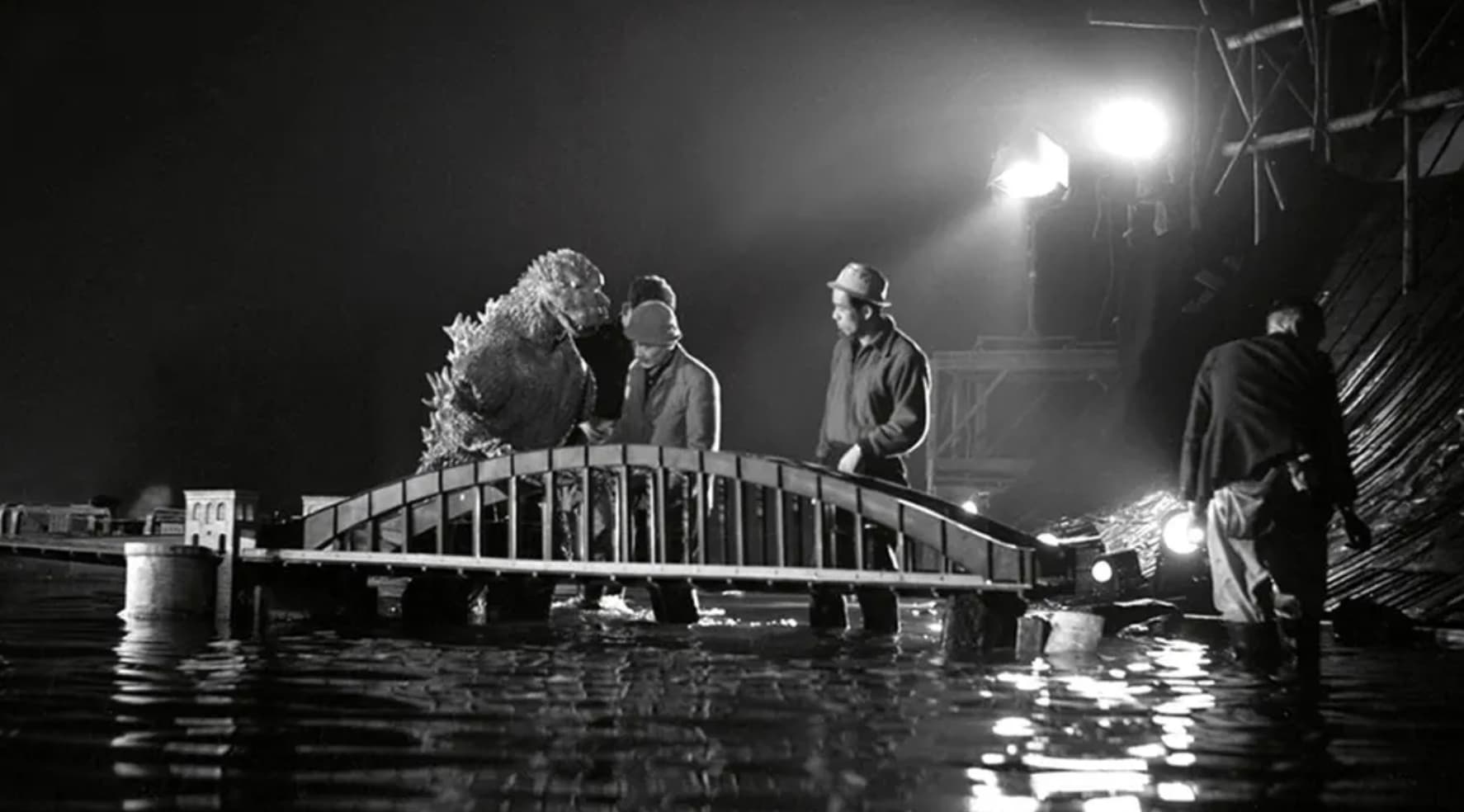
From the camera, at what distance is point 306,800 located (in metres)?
3.59

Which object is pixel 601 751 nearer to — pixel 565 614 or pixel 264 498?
pixel 565 614

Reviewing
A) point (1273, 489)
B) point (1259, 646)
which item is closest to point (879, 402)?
point (1273, 489)

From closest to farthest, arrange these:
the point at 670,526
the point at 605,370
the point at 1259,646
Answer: the point at 1259,646 → the point at 670,526 → the point at 605,370

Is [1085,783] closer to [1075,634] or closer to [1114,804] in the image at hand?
[1114,804]

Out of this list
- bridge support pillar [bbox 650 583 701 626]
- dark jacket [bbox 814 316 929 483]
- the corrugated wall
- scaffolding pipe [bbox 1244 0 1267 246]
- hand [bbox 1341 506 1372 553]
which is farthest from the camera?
scaffolding pipe [bbox 1244 0 1267 246]

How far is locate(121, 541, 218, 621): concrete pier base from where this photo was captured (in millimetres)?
10797

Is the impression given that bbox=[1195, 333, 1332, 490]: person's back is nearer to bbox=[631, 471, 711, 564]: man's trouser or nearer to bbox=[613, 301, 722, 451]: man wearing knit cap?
bbox=[631, 471, 711, 564]: man's trouser

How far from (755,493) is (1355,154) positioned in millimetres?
10864

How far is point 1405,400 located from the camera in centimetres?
1234

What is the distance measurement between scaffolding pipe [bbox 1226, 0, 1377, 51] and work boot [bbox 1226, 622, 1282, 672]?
964 centimetres

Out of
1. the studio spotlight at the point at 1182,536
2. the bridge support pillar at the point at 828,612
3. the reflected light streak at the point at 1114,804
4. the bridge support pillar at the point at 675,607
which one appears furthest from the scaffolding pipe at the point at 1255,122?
the reflected light streak at the point at 1114,804

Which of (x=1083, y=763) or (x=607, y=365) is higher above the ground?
(x=607, y=365)

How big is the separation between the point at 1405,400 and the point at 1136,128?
5.88m

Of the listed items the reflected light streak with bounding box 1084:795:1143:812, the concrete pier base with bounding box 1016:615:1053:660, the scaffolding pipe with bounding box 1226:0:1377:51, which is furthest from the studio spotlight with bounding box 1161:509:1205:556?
the reflected light streak with bounding box 1084:795:1143:812
